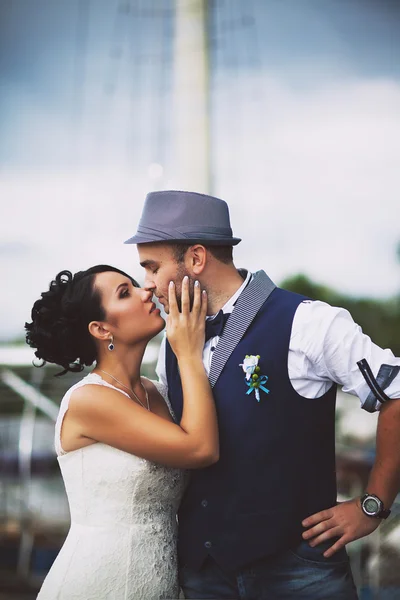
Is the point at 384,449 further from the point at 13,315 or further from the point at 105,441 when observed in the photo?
the point at 13,315

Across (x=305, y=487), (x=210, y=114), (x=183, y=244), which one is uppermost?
(x=210, y=114)

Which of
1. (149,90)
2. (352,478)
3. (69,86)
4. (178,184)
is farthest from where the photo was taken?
(69,86)

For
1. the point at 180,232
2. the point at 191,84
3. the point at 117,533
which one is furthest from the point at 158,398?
the point at 191,84

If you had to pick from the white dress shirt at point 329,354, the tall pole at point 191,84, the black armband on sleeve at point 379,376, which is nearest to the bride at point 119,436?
the white dress shirt at point 329,354

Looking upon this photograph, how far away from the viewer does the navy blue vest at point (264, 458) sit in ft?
5.92

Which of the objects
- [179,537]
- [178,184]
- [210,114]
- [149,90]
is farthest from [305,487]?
[149,90]

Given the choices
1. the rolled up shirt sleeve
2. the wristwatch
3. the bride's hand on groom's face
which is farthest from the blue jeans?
the bride's hand on groom's face

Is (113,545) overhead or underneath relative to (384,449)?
underneath

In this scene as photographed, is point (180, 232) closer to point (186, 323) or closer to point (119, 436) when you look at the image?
point (186, 323)

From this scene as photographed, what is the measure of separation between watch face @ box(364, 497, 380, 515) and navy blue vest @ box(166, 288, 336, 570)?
104 millimetres

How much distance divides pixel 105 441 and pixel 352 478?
263 cm

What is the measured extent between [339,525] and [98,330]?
0.75 meters

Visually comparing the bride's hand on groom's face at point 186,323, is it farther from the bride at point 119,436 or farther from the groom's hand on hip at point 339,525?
the groom's hand on hip at point 339,525

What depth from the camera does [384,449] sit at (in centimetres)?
187
